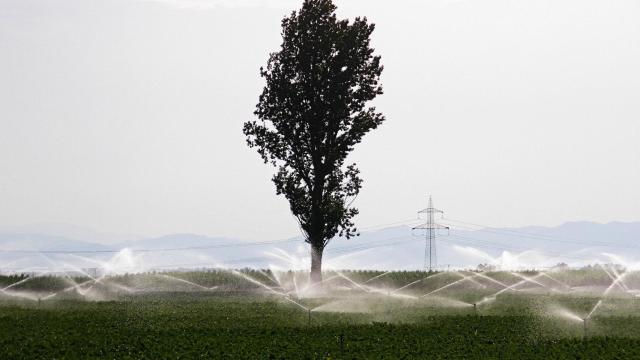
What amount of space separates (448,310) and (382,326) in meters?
11.5

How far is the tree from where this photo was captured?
2089 inches

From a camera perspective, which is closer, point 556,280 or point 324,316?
point 324,316

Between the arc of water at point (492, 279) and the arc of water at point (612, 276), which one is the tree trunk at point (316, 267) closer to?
the arc of water at point (492, 279)

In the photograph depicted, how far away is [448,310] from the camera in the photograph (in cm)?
3931

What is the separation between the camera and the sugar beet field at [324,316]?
2444cm

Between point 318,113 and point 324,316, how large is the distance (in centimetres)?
2049

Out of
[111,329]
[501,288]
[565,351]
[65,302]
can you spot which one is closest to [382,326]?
[565,351]

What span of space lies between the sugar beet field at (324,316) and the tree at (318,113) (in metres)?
5.09

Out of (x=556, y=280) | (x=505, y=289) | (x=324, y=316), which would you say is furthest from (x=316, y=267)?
(x=556, y=280)

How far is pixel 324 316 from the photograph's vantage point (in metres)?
35.6

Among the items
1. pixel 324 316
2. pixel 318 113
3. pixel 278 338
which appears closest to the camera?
pixel 278 338

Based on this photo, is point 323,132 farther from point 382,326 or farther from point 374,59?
point 382,326

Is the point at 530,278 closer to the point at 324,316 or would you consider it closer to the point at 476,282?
the point at 476,282

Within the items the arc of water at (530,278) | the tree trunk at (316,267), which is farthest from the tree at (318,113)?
the arc of water at (530,278)
